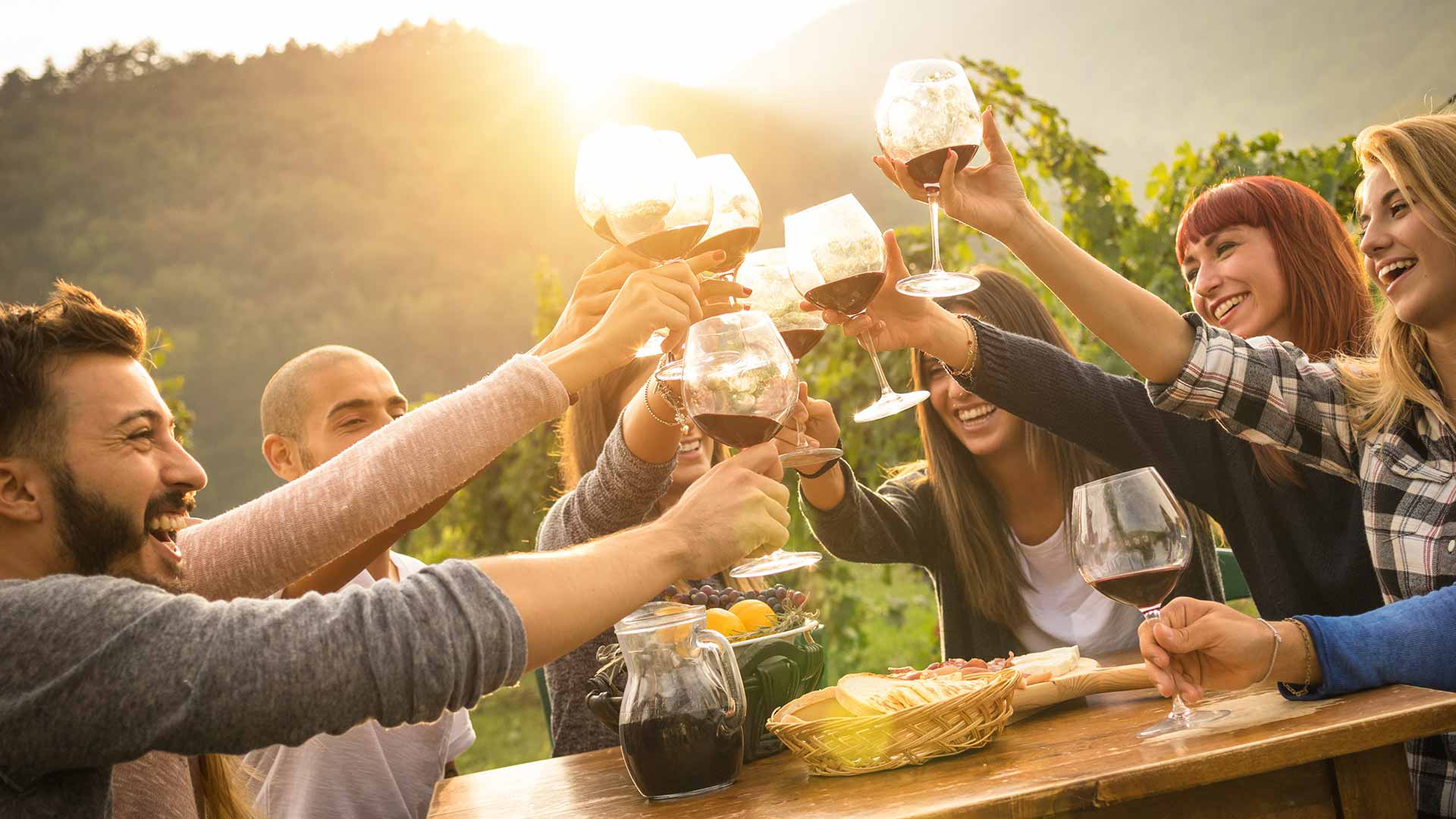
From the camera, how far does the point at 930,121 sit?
→ 170cm

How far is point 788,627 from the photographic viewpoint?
171 centimetres

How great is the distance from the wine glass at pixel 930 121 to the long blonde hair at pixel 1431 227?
2.36 ft

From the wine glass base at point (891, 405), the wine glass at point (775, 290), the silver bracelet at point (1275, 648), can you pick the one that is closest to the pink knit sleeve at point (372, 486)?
the wine glass at point (775, 290)

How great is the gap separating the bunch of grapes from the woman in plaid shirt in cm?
68

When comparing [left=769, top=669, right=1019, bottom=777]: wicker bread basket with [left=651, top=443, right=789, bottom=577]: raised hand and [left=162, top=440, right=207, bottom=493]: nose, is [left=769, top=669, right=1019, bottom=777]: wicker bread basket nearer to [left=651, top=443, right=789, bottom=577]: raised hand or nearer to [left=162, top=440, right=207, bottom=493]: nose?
[left=651, top=443, right=789, bottom=577]: raised hand

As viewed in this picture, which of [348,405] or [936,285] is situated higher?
[936,285]

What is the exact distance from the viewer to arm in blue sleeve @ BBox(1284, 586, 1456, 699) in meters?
1.46

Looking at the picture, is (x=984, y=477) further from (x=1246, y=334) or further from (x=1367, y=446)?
(x=1367, y=446)

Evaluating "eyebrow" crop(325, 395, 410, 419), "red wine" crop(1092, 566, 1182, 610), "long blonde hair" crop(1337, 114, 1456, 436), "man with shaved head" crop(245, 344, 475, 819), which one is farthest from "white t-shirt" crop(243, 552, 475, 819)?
"long blonde hair" crop(1337, 114, 1456, 436)

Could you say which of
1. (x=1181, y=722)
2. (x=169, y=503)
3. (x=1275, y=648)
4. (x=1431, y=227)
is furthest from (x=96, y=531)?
(x=1431, y=227)

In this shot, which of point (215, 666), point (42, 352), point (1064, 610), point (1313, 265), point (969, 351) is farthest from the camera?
point (1064, 610)

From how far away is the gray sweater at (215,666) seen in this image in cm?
106

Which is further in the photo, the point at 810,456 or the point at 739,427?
the point at 810,456

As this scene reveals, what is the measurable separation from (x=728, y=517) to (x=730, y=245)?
599 millimetres
